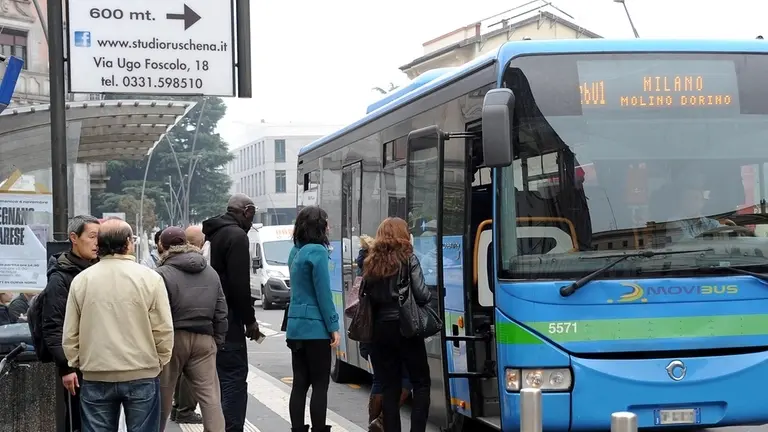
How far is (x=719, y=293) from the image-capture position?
698 centimetres

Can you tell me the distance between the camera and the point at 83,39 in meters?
8.38

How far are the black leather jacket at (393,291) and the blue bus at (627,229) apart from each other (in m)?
0.32

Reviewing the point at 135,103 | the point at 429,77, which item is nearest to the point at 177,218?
the point at 135,103

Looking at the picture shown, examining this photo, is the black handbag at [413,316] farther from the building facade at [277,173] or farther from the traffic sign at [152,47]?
the building facade at [277,173]

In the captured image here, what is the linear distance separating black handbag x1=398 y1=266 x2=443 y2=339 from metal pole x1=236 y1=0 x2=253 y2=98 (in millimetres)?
2487

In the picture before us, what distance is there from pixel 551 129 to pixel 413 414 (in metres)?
2.35

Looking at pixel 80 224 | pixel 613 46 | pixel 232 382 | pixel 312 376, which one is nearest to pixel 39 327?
pixel 80 224

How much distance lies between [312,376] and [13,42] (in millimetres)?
36073

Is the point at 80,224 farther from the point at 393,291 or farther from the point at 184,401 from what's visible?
the point at 184,401

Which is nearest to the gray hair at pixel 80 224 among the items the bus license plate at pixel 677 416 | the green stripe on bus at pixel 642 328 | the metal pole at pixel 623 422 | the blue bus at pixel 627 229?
the blue bus at pixel 627 229

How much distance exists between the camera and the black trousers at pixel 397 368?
7.57 meters

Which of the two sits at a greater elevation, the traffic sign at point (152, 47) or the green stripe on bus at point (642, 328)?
the traffic sign at point (152, 47)

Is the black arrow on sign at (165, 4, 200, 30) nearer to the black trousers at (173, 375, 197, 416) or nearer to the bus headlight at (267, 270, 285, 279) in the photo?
the black trousers at (173, 375, 197, 416)

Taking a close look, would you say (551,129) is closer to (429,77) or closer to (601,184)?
(601,184)
